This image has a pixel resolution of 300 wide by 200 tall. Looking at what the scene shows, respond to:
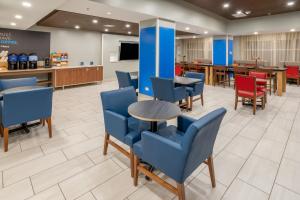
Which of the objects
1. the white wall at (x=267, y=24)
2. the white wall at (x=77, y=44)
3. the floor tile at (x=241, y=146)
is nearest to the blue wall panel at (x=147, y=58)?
the floor tile at (x=241, y=146)

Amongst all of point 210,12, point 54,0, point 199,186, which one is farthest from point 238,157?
point 210,12

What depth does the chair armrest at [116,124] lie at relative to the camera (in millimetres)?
2297

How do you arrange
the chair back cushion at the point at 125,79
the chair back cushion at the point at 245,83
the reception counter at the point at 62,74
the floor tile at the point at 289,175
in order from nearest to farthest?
the floor tile at the point at 289,175 → the chair back cushion at the point at 245,83 → the chair back cushion at the point at 125,79 → the reception counter at the point at 62,74

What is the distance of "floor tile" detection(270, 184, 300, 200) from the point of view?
1947 millimetres

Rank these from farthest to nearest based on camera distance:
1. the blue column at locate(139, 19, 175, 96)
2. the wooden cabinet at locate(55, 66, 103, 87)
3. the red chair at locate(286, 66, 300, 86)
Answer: the red chair at locate(286, 66, 300, 86), the wooden cabinet at locate(55, 66, 103, 87), the blue column at locate(139, 19, 175, 96)

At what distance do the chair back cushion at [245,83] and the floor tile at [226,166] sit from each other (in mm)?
2502

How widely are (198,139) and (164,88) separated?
2902 mm

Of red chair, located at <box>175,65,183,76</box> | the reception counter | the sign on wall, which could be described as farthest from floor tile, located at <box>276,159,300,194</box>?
the sign on wall

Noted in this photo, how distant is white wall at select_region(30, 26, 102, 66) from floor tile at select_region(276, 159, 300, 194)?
8.74 meters

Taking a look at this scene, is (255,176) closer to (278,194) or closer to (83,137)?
(278,194)

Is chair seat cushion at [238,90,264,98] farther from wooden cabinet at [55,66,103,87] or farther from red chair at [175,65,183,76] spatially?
wooden cabinet at [55,66,103,87]

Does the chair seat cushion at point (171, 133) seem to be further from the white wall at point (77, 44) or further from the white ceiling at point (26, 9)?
the white wall at point (77, 44)

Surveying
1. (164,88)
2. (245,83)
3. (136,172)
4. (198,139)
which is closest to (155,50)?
(164,88)

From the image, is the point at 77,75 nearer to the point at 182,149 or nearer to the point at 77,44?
the point at 77,44
